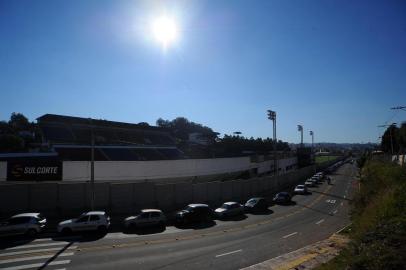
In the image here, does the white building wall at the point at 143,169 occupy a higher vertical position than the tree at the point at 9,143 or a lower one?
lower

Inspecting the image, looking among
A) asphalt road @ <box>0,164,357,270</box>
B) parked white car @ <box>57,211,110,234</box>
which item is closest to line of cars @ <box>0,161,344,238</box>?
parked white car @ <box>57,211,110,234</box>

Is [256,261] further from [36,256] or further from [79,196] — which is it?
[79,196]

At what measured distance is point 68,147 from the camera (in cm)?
5553

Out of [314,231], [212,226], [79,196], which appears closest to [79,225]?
[79,196]

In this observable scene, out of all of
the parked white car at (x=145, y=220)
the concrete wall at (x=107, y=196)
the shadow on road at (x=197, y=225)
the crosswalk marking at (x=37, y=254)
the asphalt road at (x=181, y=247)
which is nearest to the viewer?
the crosswalk marking at (x=37, y=254)

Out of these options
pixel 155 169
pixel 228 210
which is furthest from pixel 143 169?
pixel 228 210

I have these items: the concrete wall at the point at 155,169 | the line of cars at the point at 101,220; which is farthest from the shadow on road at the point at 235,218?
the concrete wall at the point at 155,169

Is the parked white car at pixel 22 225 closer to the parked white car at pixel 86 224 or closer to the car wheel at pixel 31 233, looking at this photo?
the car wheel at pixel 31 233

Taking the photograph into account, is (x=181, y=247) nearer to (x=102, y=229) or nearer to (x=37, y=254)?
(x=102, y=229)

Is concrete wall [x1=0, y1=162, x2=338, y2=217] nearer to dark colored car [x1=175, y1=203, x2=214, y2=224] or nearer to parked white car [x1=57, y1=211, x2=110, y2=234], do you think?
dark colored car [x1=175, y1=203, x2=214, y2=224]

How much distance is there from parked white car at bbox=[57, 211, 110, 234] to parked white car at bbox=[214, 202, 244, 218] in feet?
37.7

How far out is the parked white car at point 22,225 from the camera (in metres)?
22.0

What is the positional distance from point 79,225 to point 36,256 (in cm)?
550

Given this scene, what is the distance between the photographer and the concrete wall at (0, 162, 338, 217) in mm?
27781
